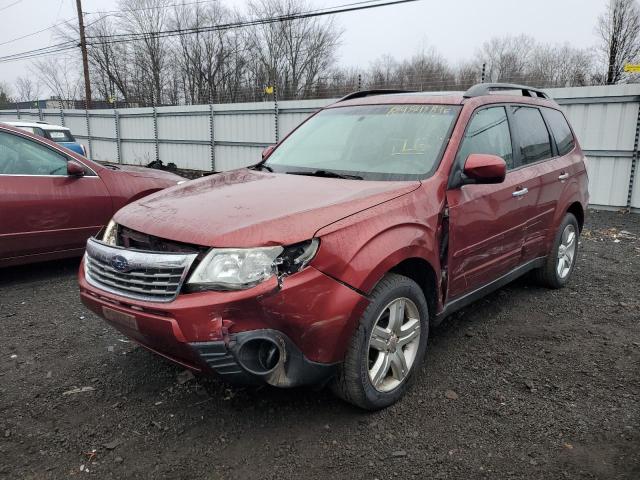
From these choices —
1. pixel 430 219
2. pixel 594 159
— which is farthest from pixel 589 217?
pixel 430 219

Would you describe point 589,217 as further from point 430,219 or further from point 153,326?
point 153,326

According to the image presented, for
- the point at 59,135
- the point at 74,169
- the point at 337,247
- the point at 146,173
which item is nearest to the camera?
the point at 337,247

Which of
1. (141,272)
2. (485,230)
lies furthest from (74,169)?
(485,230)

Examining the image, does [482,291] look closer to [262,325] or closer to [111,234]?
[262,325]

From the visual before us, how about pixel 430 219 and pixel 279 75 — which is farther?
pixel 279 75

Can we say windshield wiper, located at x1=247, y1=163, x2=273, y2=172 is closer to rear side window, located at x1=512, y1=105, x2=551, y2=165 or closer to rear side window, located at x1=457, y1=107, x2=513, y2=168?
rear side window, located at x1=457, y1=107, x2=513, y2=168

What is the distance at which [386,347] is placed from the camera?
2766mm

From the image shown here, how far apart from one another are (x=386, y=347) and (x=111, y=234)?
5.50ft

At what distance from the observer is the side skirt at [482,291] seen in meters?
3.26

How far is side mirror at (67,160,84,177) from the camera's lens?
5137mm

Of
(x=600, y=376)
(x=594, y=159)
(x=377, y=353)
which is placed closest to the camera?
(x=377, y=353)

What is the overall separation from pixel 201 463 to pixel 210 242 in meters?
1.05

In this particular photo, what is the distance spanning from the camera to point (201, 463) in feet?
7.94

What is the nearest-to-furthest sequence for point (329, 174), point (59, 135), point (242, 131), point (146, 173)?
1. point (329, 174)
2. point (146, 173)
3. point (59, 135)
4. point (242, 131)
